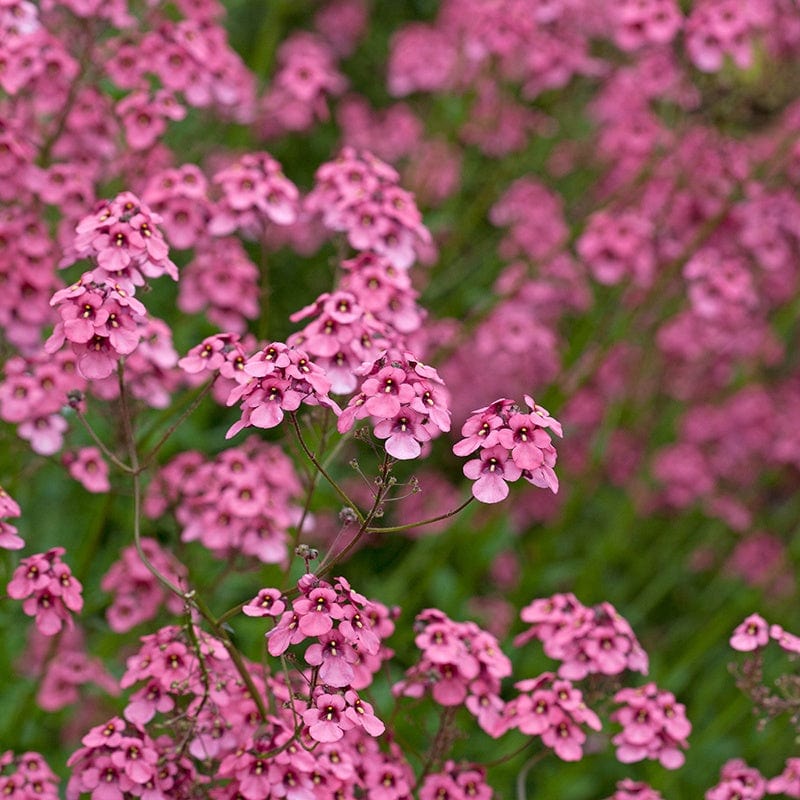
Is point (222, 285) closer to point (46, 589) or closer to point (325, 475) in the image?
point (46, 589)

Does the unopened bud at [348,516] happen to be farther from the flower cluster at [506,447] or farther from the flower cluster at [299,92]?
the flower cluster at [299,92]

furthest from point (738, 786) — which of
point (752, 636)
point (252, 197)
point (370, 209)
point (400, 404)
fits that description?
point (252, 197)

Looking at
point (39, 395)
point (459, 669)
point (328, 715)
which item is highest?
point (39, 395)

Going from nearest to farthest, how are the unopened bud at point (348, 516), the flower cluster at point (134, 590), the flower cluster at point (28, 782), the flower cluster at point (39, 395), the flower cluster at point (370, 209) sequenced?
the unopened bud at point (348, 516) < the flower cluster at point (28, 782) < the flower cluster at point (39, 395) < the flower cluster at point (134, 590) < the flower cluster at point (370, 209)

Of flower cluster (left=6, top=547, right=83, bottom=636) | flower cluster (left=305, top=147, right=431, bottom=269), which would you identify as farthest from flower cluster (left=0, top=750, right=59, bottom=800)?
flower cluster (left=305, top=147, right=431, bottom=269)

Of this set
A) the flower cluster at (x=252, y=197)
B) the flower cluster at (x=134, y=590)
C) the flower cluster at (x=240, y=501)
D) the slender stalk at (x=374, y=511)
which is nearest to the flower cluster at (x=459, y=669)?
the slender stalk at (x=374, y=511)

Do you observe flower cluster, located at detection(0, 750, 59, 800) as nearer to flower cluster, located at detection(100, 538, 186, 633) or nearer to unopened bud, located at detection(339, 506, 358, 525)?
flower cluster, located at detection(100, 538, 186, 633)
